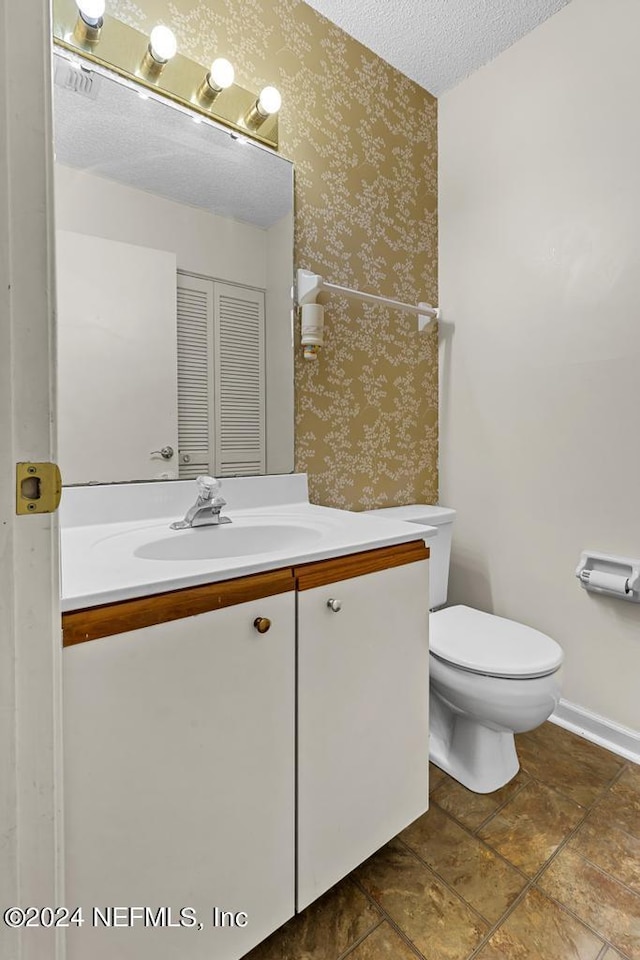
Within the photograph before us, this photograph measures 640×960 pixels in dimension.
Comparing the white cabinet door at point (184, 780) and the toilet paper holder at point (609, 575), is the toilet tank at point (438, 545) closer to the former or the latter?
the toilet paper holder at point (609, 575)

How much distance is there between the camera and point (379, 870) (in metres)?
1.15

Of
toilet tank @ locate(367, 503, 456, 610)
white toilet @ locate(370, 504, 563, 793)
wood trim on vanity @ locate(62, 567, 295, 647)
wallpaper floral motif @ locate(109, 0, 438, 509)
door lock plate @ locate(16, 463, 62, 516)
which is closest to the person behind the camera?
door lock plate @ locate(16, 463, 62, 516)

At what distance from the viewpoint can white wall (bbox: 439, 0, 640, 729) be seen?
60.8 inches

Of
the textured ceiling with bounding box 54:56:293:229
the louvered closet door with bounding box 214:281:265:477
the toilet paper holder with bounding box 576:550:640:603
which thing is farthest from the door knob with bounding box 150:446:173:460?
the toilet paper holder with bounding box 576:550:640:603

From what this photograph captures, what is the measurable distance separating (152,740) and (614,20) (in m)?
2.35

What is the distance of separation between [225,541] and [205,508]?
100mm

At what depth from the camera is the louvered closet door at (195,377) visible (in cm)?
133

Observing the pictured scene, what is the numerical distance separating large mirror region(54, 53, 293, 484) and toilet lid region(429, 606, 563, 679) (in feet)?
2.43

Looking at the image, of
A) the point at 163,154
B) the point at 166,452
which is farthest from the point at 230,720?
the point at 163,154

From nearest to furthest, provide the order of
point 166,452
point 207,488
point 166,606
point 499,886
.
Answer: point 166,606 < point 499,886 < point 207,488 < point 166,452

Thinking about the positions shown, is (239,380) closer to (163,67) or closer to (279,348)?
(279,348)

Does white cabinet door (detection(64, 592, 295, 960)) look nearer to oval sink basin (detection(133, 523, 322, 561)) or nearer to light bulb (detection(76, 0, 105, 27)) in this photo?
oval sink basin (detection(133, 523, 322, 561))

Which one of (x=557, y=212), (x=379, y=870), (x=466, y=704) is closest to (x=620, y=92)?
(x=557, y=212)

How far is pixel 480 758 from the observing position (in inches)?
56.6
